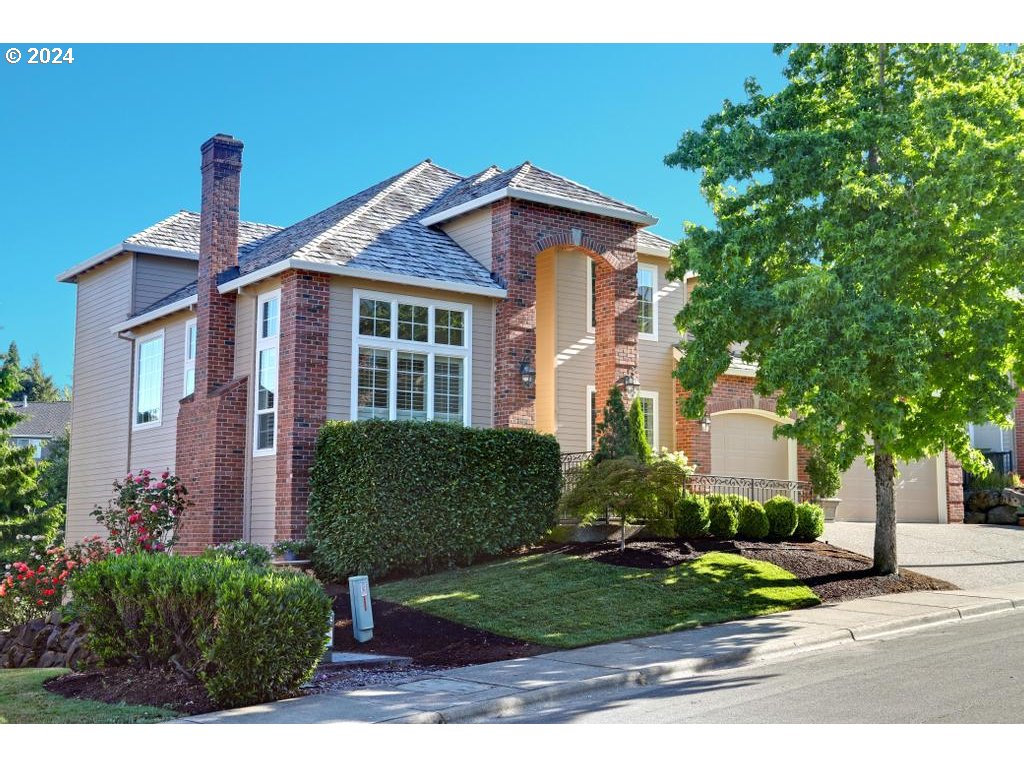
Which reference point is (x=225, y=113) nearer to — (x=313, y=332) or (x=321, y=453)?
(x=313, y=332)

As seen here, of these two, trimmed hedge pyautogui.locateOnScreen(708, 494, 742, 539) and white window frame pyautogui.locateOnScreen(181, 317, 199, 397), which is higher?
white window frame pyautogui.locateOnScreen(181, 317, 199, 397)

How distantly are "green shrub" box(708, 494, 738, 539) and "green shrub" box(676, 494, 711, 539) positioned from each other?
226 millimetres

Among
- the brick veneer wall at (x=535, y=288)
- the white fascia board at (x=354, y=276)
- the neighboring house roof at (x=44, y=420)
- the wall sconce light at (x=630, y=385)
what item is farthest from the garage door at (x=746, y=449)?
the neighboring house roof at (x=44, y=420)

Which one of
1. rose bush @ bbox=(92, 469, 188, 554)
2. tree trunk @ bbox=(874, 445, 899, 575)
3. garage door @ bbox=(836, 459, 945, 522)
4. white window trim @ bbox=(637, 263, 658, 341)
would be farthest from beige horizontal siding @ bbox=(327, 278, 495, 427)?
Answer: garage door @ bbox=(836, 459, 945, 522)

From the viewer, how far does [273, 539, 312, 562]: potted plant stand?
15844mm

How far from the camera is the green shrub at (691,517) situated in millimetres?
17250

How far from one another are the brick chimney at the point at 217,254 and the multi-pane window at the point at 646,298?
8.91m

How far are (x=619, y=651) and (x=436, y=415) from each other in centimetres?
780

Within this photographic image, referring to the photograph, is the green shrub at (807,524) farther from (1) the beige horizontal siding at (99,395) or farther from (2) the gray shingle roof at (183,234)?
(1) the beige horizontal siding at (99,395)

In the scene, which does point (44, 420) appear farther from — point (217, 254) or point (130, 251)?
point (217, 254)

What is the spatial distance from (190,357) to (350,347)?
15.4 feet

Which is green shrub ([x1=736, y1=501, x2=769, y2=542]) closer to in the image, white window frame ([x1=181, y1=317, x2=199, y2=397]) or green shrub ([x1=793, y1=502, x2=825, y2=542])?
green shrub ([x1=793, y1=502, x2=825, y2=542])

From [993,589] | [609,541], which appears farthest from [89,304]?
[993,589]

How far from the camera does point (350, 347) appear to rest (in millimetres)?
17234
